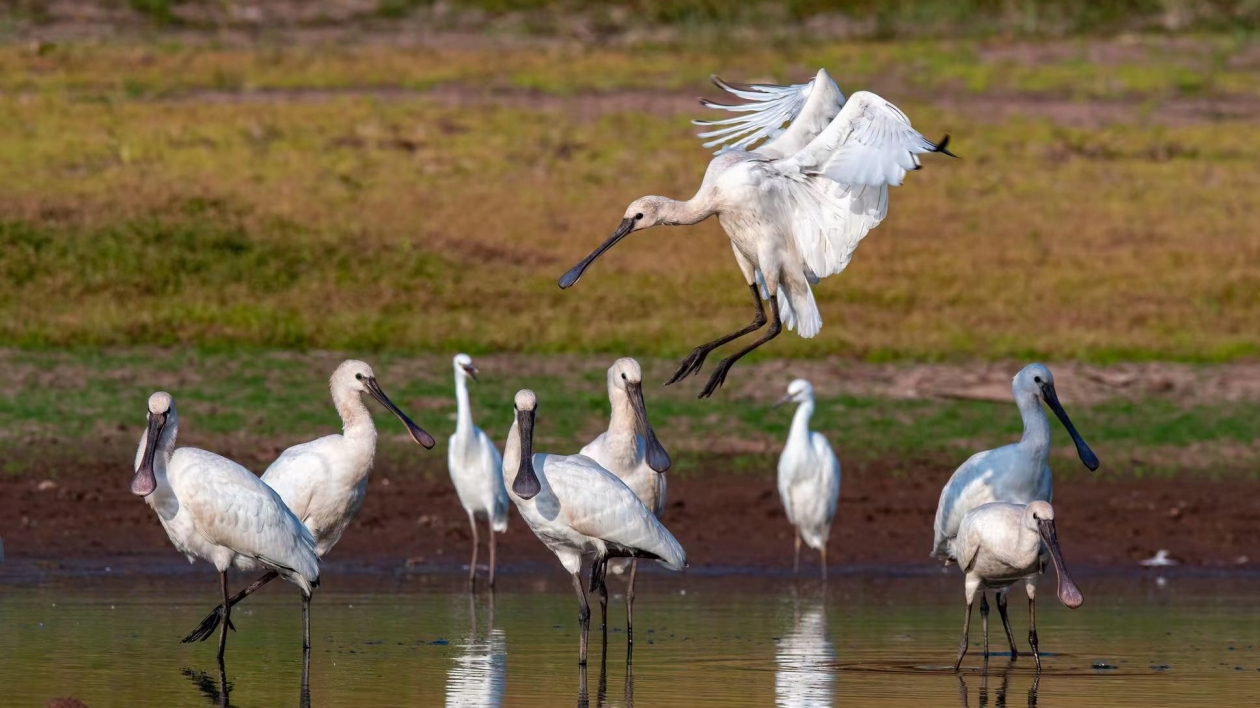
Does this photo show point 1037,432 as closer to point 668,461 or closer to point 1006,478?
point 1006,478

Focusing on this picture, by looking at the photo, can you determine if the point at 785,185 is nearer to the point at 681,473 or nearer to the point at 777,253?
the point at 777,253

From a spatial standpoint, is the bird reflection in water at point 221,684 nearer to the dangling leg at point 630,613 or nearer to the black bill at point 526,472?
the black bill at point 526,472

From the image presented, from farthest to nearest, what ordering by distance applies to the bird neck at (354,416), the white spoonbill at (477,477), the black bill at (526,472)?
the white spoonbill at (477,477), the bird neck at (354,416), the black bill at (526,472)

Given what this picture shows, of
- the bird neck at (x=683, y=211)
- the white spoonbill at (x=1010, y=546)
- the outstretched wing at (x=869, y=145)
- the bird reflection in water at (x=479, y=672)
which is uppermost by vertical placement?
the outstretched wing at (x=869, y=145)

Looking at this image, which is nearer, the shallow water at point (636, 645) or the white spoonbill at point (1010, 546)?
the shallow water at point (636, 645)

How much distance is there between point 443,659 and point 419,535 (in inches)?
171

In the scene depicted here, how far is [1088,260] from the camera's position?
21.9m

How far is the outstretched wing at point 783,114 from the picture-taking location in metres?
10.6

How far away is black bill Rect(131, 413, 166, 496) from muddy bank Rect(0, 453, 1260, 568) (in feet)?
11.9

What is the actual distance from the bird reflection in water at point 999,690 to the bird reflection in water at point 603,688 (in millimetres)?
1353

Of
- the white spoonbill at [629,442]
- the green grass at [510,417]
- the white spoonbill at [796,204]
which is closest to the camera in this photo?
the white spoonbill at [796,204]

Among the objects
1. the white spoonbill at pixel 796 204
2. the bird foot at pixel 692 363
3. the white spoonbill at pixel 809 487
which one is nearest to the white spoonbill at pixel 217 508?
the white spoonbill at pixel 796 204

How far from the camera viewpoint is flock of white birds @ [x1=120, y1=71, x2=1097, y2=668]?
9508mm

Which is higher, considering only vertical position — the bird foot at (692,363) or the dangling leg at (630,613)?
the bird foot at (692,363)
